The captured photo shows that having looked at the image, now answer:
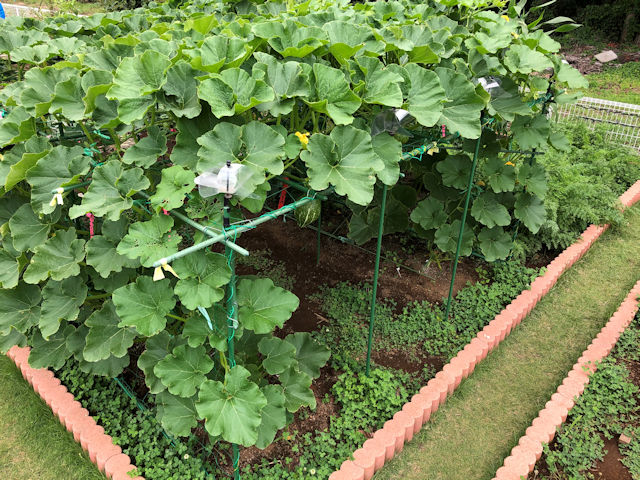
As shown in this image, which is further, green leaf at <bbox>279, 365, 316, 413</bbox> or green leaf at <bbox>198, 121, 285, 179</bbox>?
green leaf at <bbox>279, 365, 316, 413</bbox>

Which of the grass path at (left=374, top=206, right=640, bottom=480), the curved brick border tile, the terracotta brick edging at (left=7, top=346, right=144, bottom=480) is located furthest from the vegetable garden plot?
the curved brick border tile

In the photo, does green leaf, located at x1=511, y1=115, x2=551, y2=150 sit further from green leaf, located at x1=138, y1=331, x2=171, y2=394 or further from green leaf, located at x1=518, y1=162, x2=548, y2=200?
green leaf, located at x1=138, y1=331, x2=171, y2=394

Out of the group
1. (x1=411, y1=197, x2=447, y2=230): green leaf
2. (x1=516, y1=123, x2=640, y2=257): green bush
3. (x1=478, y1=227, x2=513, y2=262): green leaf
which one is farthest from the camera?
(x1=516, y1=123, x2=640, y2=257): green bush

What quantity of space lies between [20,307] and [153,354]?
87cm

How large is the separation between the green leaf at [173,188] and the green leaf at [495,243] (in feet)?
9.24

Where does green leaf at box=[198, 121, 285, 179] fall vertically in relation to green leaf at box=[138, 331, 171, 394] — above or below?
above

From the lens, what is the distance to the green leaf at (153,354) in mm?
2305

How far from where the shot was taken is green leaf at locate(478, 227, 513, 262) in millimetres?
4027

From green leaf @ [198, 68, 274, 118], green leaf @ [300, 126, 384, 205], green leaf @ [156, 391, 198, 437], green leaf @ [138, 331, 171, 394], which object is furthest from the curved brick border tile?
green leaf @ [198, 68, 274, 118]

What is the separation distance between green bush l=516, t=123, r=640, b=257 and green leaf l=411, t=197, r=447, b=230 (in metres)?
0.94

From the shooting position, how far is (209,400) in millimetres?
2018

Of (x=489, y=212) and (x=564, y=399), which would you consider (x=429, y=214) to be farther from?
(x=564, y=399)

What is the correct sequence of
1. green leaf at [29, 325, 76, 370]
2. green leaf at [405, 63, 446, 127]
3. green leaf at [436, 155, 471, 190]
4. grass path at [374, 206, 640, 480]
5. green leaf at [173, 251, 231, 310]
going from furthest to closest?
green leaf at [436, 155, 471, 190] < grass path at [374, 206, 640, 480] < green leaf at [29, 325, 76, 370] < green leaf at [405, 63, 446, 127] < green leaf at [173, 251, 231, 310]

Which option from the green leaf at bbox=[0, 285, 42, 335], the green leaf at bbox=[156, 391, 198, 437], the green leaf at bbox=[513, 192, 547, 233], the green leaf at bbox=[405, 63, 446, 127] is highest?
the green leaf at bbox=[405, 63, 446, 127]
